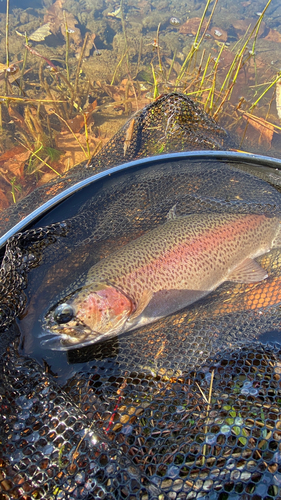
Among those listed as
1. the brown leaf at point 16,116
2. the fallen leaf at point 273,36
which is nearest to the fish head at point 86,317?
the brown leaf at point 16,116

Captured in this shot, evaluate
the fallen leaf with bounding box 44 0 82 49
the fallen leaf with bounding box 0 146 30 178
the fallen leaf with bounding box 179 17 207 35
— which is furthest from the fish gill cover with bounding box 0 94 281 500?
the fallen leaf with bounding box 179 17 207 35

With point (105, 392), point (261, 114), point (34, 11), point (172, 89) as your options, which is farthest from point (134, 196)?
point (34, 11)

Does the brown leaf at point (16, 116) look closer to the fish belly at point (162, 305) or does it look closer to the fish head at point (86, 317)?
the fish head at point (86, 317)

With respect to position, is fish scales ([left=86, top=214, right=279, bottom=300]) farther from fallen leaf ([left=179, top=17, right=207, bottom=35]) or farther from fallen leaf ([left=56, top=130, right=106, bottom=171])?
fallen leaf ([left=179, top=17, right=207, bottom=35])

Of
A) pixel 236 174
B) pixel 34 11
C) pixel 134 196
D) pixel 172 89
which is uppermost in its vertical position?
pixel 34 11

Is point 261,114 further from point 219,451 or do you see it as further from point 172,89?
point 219,451
